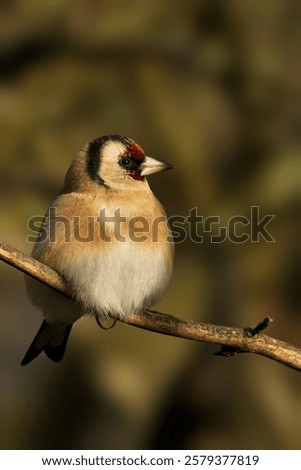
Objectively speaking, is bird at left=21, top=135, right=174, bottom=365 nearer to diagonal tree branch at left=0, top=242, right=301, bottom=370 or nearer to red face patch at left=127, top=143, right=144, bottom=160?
red face patch at left=127, top=143, right=144, bottom=160

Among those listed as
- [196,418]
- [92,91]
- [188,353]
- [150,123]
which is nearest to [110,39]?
[92,91]

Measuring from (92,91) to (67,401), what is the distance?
2191 millimetres

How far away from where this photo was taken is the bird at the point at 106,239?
3.50 meters

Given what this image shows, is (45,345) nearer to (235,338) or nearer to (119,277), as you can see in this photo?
(119,277)

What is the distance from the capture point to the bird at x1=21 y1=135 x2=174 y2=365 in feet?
11.5

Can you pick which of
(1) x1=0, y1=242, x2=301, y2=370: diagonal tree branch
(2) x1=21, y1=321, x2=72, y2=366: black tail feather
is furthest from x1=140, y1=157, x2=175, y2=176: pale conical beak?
(2) x1=21, y1=321, x2=72, y2=366: black tail feather

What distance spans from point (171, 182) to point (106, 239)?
9.30 feet

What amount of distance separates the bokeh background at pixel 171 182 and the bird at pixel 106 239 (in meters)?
1.70

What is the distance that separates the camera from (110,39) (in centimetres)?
676

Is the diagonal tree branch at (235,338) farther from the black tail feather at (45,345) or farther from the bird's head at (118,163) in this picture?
the black tail feather at (45,345)

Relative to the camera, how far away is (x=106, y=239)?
3.50 m

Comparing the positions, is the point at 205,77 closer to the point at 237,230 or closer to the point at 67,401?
the point at 237,230

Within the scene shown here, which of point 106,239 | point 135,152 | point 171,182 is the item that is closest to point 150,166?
point 135,152

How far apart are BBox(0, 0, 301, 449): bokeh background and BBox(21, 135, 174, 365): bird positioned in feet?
5.58
